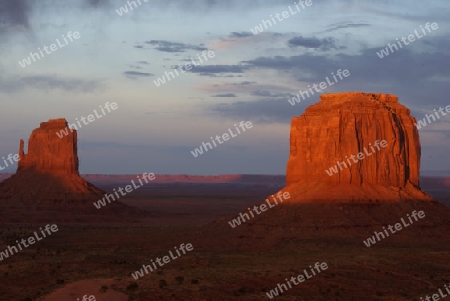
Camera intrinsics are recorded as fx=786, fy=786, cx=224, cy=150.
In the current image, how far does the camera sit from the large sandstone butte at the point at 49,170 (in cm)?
9900

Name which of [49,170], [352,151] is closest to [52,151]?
[49,170]

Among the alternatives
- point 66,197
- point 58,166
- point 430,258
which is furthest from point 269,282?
point 58,166

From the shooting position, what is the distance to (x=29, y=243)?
208 feet

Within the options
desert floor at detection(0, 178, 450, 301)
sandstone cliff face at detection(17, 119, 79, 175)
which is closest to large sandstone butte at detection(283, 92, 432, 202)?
desert floor at detection(0, 178, 450, 301)

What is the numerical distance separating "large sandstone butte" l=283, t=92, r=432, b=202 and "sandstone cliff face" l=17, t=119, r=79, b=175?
4814cm

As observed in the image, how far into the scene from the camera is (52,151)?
104 meters

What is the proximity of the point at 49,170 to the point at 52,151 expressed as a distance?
2.54 m

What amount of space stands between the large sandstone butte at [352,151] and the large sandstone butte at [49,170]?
4355cm

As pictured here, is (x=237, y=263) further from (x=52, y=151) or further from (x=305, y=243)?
(x=52, y=151)

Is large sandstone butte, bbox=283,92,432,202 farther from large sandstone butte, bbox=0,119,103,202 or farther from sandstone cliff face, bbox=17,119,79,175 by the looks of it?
sandstone cliff face, bbox=17,119,79,175

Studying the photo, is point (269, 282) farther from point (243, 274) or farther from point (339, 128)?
point (339, 128)

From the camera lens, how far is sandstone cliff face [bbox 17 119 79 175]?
→ 103875 millimetres

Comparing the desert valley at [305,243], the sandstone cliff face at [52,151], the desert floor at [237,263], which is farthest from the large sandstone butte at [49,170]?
the desert floor at [237,263]

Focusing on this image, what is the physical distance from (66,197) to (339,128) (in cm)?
4789
